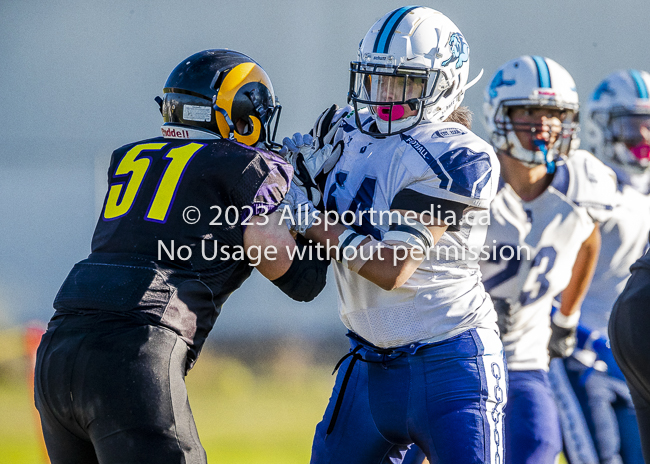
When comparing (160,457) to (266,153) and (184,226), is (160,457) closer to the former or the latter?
(184,226)

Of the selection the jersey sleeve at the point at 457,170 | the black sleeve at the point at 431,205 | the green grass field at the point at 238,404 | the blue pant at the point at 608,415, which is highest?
the jersey sleeve at the point at 457,170

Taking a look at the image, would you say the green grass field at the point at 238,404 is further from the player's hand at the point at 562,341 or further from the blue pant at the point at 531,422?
the blue pant at the point at 531,422

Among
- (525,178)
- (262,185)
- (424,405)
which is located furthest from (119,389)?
(525,178)

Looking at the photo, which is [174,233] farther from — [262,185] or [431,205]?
[431,205]

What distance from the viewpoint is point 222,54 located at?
241 centimetres

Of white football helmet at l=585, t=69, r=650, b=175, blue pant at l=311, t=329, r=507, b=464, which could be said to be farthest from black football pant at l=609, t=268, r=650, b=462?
white football helmet at l=585, t=69, r=650, b=175

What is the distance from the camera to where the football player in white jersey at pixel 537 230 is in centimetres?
304

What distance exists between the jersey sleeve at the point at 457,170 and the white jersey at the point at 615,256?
5.62 feet

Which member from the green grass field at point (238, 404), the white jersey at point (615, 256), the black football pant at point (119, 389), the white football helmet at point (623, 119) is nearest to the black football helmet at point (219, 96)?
the black football pant at point (119, 389)

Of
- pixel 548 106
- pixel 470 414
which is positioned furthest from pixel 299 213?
pixel 548 106

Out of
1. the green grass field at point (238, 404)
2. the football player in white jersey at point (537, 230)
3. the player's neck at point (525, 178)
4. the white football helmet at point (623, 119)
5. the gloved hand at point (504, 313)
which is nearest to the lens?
the football player in white jersey at point (537, 230)

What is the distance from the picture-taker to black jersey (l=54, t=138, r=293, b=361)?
6.54 ft

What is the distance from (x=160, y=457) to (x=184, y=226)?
1.93 feet

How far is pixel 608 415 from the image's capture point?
325 cm
